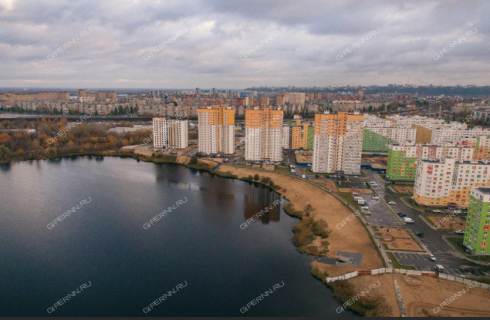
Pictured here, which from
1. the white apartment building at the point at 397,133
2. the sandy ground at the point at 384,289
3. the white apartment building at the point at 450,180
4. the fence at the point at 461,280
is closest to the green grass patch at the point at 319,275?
the sandy ground at the point at 384,289

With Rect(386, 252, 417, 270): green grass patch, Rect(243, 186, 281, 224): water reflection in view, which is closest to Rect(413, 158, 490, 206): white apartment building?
Rect(386, 252, 417, 270): green grass patch

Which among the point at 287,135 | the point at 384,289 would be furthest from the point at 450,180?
the point at 287,135

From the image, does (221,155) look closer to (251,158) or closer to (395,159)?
(251,158)

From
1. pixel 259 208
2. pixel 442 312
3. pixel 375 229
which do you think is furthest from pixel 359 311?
pixel 259 208

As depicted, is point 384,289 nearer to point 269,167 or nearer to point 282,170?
point 282,170

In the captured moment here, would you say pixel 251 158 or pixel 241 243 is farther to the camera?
pixel 251 158
